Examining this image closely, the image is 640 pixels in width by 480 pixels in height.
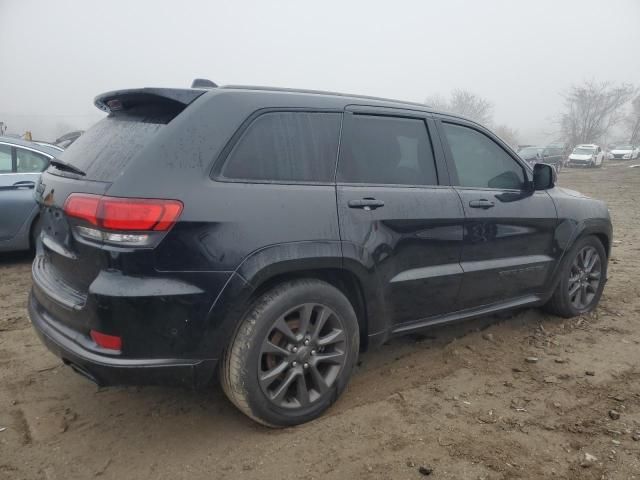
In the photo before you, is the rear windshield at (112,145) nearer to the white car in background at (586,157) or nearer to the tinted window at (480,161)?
the tinted window at (480,161)

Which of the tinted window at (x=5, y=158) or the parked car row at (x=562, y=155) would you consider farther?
the parked car row at (x=562, y=155)

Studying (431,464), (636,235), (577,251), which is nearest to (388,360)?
(431,464)

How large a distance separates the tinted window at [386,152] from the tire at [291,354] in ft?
2.34

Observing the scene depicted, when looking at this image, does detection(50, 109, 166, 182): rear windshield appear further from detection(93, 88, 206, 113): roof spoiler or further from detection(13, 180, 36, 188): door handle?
detection(13, 180, 36, 188): door handle

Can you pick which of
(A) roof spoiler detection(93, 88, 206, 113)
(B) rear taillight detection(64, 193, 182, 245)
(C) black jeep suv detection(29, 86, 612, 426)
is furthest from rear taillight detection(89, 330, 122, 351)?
(A) roof spoiler detection(93, 88, 206, 113)

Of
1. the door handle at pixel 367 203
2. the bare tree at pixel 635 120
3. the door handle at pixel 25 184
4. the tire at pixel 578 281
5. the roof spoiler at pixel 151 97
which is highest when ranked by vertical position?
the bare tree at pixel 635 120

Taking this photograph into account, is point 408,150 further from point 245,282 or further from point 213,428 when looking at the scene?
point 213,428

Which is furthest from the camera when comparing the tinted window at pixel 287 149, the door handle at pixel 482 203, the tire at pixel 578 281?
the tire at pixel 578 281

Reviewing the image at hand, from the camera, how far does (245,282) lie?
2.27m

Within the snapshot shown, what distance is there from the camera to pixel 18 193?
5.44 meters

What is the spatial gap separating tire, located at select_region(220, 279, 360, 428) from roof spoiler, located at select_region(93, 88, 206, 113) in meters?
1.04

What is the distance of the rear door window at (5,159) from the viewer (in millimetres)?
5531

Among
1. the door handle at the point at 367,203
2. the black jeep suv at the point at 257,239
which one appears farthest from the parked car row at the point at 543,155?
the door handle at the point at 367,203

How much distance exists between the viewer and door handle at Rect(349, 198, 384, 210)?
2645 millimetres
